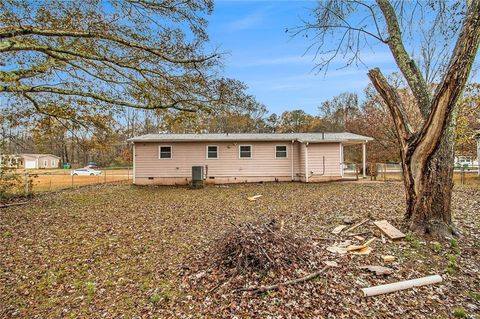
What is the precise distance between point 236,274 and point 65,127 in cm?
913

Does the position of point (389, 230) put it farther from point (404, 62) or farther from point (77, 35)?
point (77, 35)

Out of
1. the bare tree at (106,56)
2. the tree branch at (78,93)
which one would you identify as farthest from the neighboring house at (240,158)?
the bare tree at (106,56)

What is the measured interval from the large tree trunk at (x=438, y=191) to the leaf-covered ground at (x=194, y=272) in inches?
12.8

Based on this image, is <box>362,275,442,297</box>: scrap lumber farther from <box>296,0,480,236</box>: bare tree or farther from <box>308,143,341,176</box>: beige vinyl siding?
<box>308,143,341,176</box>: beige vinyl siding

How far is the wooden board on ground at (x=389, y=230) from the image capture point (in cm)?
500

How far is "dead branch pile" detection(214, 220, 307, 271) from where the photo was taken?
4008mm

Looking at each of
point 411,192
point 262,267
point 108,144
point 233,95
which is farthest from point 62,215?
point 411,192

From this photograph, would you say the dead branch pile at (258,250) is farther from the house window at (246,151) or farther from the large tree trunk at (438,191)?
the house window at (246,151)

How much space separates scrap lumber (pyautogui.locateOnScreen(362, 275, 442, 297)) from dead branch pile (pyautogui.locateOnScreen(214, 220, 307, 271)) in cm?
99

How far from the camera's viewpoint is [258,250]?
163 inches

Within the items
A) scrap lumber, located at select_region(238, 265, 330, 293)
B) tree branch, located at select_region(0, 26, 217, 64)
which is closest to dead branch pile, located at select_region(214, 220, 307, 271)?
scrap lumber, located at select_region(238, 265, 330, 293)

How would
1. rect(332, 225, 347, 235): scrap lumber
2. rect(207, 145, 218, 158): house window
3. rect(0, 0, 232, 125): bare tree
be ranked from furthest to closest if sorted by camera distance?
rect(207, 145, 218, 158): house window
rect(0, 0, 232, 125): bare tree
rect(332, 225, 347, 235): scrap lumber

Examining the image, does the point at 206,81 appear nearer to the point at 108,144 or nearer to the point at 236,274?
the point at 108,144

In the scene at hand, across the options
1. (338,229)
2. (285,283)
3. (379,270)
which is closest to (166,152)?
(338,229)
